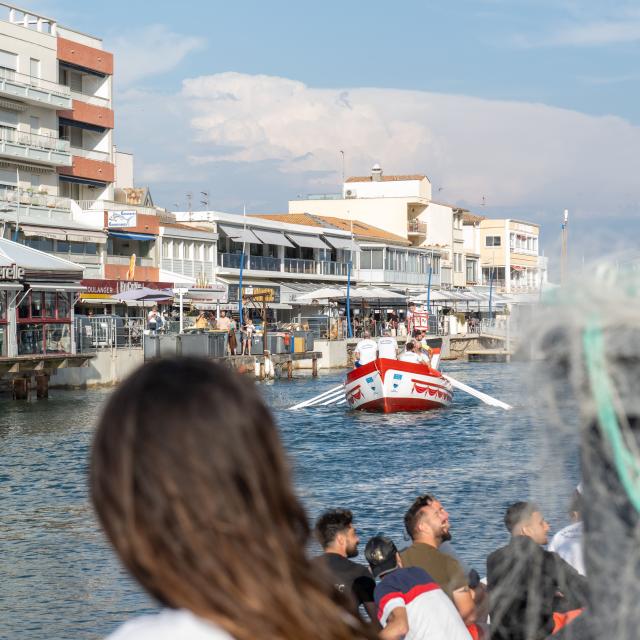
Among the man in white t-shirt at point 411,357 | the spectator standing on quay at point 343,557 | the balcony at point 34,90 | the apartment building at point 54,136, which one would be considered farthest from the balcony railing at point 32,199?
the spectator standing on quay at point 343,557

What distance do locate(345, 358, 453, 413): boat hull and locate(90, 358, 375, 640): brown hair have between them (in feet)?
106

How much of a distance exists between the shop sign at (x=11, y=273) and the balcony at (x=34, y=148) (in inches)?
610

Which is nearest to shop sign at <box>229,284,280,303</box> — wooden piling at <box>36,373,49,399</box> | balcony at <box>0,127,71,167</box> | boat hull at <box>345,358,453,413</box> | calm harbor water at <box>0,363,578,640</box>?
balcony at <box>0,127,71,167</box>

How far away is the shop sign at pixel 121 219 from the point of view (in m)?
54.4

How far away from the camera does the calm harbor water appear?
7.88ft

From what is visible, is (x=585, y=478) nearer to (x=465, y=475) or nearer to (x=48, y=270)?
(x=465, y=475)

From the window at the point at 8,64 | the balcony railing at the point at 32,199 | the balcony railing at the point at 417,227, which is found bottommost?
the balcony railing at the point at 32,199

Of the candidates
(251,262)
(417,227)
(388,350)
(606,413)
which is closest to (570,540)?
(606,413)

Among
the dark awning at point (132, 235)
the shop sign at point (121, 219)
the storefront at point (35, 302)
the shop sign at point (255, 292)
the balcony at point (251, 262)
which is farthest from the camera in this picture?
the balcony at point (251, 262)

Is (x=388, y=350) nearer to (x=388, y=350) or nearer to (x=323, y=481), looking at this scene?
(x=388, y=350)

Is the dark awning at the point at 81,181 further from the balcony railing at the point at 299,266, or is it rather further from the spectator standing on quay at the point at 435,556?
the spectator standing on quay at the point at 435,556

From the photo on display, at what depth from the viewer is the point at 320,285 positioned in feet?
252

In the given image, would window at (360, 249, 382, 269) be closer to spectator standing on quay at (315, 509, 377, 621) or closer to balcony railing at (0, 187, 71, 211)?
balcony railing at (0, 187, 71, 211)

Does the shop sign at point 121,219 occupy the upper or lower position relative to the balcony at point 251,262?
upper
